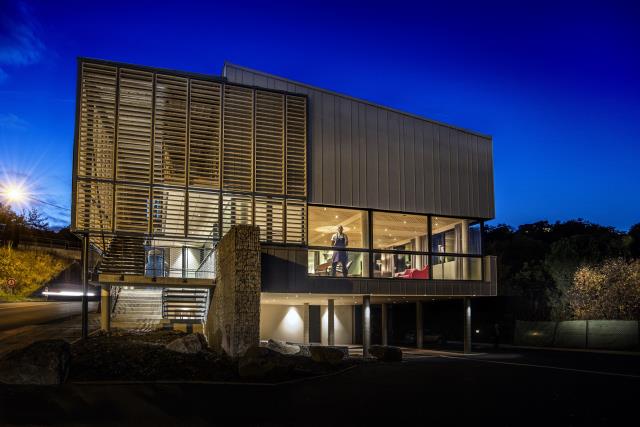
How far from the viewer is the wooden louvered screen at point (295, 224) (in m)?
17.8

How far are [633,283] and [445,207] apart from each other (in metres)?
10.0

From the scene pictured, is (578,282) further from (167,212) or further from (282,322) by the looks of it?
(167,212)

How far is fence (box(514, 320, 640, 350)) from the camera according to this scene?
23.4 m

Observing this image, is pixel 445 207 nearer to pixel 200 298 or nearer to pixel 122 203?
pixel 200 298

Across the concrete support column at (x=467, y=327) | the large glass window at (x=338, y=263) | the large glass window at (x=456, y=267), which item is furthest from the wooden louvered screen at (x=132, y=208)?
the concrete support column at (x=467, y=327)

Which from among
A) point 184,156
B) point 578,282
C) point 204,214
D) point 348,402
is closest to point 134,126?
point 184,156

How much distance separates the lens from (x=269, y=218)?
17.6m

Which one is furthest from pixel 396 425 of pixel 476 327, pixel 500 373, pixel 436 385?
pixel 476 327

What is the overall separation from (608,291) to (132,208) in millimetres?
19472

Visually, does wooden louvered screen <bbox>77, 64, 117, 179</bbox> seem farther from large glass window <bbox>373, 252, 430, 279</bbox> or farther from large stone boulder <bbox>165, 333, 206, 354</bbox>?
large glass window <bbox>373, 252, 430, 279</bbox>

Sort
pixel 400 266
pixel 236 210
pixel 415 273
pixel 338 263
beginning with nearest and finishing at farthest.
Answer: pixel 236 210 < pixel 338 263 < pixel 400 266 < pixel 415 273

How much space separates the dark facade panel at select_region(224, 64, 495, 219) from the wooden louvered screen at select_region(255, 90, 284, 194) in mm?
594

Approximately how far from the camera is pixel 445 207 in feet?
66.2

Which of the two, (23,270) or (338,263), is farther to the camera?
(23,270)
